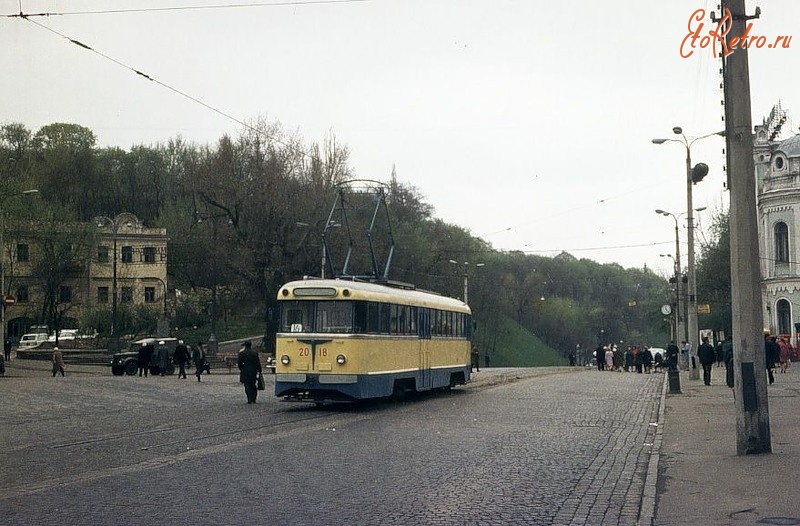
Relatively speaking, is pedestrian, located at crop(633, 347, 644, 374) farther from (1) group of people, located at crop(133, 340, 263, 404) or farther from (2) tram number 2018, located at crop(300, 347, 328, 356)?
(2) tram number 2018, located at crop(300, 347, 328, 356)

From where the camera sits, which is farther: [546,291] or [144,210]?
[546,291]

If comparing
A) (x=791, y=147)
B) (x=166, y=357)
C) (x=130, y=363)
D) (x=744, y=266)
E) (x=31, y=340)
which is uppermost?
(x=791, y=147)

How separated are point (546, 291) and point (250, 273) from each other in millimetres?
71898

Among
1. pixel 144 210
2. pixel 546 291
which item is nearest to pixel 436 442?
pixel 144 210

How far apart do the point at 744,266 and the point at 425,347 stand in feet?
50.5

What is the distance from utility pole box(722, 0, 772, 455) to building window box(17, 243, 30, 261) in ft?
221

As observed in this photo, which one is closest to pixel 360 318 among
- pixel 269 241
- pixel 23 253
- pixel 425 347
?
pixel 425 347

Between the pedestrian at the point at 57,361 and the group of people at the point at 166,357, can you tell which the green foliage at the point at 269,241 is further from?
the pedestrian at the point at 57,361

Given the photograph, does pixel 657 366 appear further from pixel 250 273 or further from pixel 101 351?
pixel 101 351

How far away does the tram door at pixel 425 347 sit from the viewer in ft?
92.3

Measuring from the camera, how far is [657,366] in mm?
65938

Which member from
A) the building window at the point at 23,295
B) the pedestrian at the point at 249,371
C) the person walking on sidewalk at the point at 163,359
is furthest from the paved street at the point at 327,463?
the building window at the point at 23,295

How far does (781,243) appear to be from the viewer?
69562 millimetres

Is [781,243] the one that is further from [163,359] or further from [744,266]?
[744,266]
